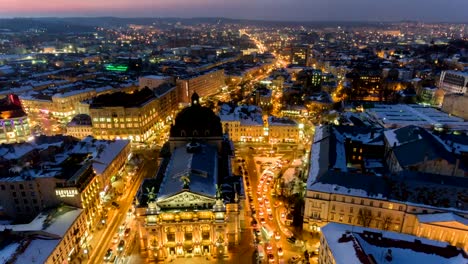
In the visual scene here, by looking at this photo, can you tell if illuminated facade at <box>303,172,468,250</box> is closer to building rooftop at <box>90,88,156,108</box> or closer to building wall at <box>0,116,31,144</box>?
building rooftop at <box>90,88,156,108</box>

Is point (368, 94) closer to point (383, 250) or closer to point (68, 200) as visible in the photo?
point (383, 250)

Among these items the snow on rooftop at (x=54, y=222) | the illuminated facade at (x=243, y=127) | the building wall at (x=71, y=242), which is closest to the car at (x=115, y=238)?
the building wall at (x=71, y=242)

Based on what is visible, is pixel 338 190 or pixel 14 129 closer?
pixel 338 190

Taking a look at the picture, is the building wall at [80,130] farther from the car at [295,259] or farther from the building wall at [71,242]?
the car at [295,259]

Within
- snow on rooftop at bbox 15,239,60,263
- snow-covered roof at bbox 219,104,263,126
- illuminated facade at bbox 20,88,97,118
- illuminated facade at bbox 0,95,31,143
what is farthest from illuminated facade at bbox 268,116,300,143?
illuminated facade at bbox 20,88,97,118

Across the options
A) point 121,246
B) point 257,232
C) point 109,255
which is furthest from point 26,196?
point 257,232

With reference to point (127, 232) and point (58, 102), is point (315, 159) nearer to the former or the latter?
point (127, 232)

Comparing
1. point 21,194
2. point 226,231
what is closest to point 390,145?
point 226,231
